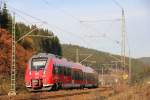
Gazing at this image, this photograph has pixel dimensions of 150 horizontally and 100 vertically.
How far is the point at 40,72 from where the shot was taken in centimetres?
4312

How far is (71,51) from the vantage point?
570 ft

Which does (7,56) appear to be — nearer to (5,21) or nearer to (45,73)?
(5,21)

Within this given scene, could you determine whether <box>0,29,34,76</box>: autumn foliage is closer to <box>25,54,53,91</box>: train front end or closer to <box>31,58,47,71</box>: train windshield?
<box>25,54,53,91</box>: train front end

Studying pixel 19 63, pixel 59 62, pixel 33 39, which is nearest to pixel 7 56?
pixel 19 63

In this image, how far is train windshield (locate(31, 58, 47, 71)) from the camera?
43000mm

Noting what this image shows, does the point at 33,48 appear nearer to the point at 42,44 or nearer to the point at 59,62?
the point at 42,44

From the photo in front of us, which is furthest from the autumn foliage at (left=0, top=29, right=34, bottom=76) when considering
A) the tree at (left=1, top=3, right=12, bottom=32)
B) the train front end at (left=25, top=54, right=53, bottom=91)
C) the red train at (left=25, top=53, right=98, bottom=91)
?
the train front end at (left=25, top=54, right=53, bottom=91)

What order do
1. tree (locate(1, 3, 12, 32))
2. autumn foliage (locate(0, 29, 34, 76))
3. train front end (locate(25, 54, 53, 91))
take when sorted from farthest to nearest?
tree (locate(1, 3, 12, 32)) → autumn foliage (locate(0, 29, 34, 76)) → train front end (locate(25, 54, 53, 91))

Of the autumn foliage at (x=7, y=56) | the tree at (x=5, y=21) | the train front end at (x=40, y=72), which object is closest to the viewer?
the train front end at (x=40, y=72)

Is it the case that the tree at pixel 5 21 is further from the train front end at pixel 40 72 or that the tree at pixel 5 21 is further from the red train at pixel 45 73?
the train front end at pixel 40 72

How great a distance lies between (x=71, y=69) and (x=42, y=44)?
6611cm

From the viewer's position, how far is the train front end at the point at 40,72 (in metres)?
43.0

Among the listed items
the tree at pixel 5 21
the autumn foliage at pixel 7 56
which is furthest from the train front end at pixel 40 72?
the tree at pixel 5 21

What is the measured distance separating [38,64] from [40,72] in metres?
0.76
